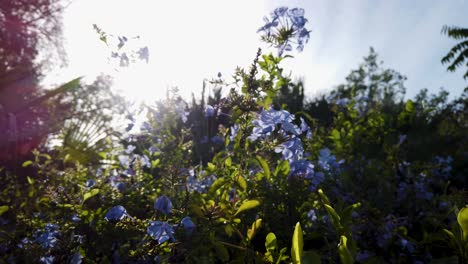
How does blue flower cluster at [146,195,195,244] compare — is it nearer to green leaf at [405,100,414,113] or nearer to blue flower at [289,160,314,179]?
blue flower at [289,160,314,179]

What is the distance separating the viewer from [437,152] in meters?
4.39

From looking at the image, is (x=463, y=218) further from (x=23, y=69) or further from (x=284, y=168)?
(x=23, y=69)

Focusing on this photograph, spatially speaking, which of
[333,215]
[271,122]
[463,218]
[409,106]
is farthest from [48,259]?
[409,106]

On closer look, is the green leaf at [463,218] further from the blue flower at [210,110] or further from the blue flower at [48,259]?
the blue flower at [48,259]

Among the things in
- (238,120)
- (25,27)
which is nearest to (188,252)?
(238,120)

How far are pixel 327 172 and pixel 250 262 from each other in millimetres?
1037

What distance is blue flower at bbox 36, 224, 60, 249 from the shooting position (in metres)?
1.20

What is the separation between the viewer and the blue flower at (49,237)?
1204 mm

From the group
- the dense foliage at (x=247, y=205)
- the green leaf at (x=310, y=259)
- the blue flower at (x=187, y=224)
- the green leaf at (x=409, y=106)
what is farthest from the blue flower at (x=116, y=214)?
the green leaf at (x=409, y=106)

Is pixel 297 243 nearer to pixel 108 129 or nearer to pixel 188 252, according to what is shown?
pixel 188 252

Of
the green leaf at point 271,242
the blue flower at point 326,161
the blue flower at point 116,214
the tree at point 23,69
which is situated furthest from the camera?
the tree at point 23,69

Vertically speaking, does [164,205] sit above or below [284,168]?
below

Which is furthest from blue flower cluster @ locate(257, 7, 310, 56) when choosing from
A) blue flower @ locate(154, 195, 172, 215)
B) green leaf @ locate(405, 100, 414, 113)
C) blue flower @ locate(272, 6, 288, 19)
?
green leaf @ locate(405, 100, 414, 113)

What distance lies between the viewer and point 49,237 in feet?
3.96
